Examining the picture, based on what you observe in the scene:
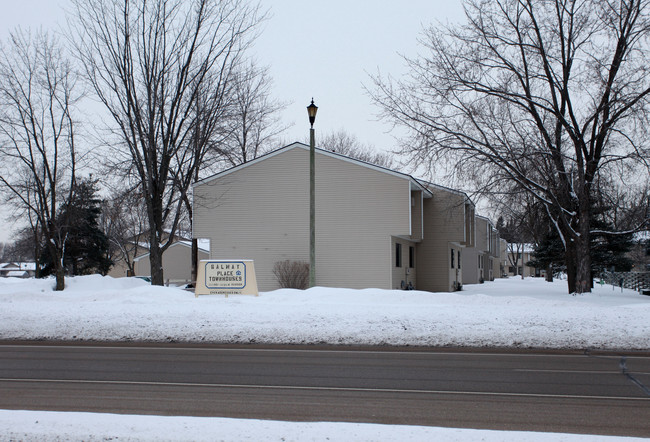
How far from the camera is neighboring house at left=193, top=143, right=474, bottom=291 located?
1130 inches

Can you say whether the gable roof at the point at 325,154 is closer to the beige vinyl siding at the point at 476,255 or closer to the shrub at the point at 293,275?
the shrub at the point at 293,275

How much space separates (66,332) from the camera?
47.4ft

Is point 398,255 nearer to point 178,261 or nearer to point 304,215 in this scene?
point 304,215

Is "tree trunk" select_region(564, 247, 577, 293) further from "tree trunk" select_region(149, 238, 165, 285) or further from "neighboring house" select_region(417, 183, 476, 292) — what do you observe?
"tree trunk" select_region(149, 238, 165, 285)

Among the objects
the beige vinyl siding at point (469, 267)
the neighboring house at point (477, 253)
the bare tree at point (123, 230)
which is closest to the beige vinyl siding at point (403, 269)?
the neighboring house at point (477, 253)

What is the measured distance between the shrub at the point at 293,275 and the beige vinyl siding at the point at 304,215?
A: 20.1 inches

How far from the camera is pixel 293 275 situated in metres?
29.1

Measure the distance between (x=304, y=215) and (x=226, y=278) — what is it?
1071 centimetres

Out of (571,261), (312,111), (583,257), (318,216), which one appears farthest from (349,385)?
(571,261)

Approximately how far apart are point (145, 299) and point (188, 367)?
8.38 metres

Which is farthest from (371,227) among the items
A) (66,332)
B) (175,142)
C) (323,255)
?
(66,332)

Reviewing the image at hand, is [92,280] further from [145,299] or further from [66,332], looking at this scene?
[66,332]

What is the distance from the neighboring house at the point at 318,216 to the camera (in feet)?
94.2

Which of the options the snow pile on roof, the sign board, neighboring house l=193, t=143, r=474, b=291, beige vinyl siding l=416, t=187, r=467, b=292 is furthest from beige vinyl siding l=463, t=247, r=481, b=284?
the sign board
